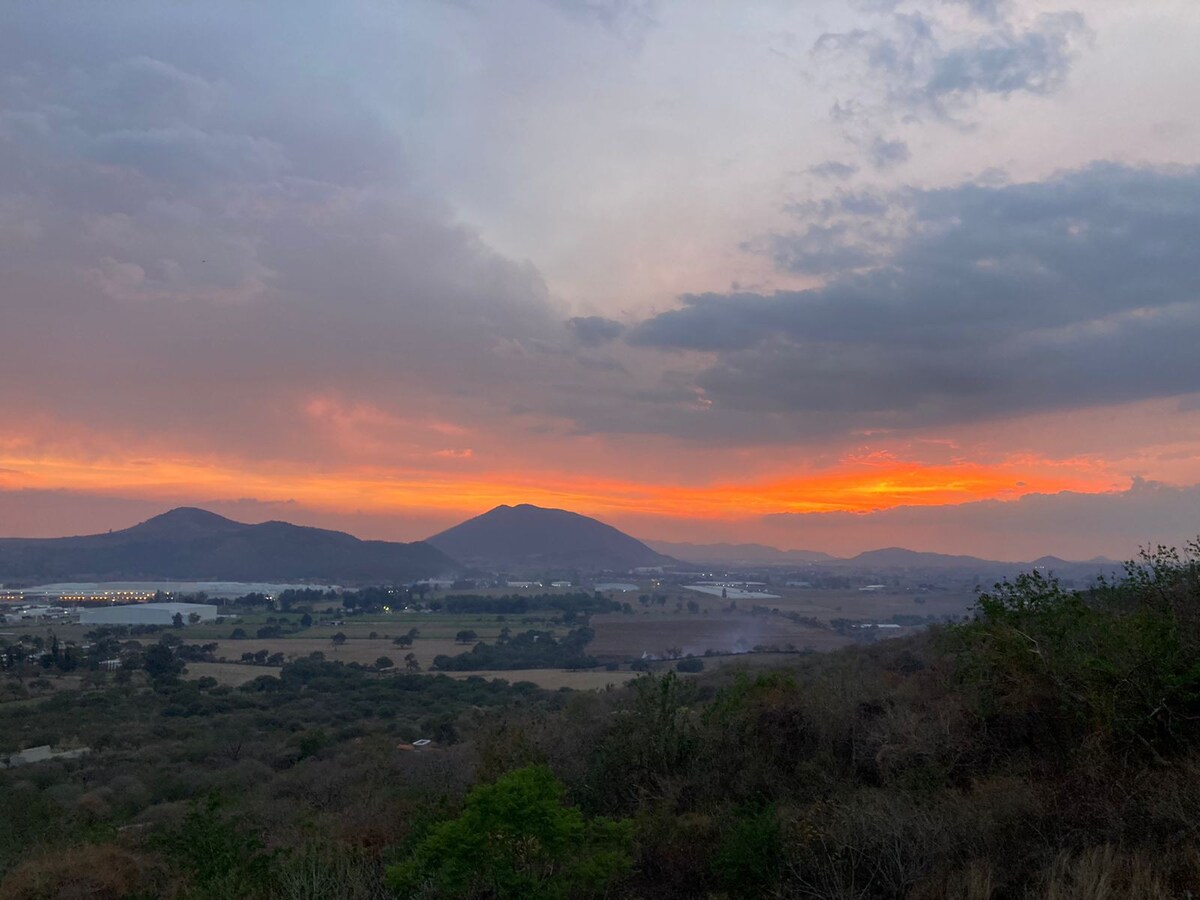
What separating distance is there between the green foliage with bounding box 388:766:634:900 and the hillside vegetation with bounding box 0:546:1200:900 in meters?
0.02

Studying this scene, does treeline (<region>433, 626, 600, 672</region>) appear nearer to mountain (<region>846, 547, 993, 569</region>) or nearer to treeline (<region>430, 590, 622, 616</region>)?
treeline (<region>430, 590, 622, 616</region>)

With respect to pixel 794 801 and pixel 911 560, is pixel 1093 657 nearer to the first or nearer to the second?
pixel 794 801

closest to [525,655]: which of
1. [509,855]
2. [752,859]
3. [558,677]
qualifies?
[558,677]

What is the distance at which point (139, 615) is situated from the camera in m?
80.8

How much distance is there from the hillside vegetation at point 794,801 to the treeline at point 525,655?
3610 cm

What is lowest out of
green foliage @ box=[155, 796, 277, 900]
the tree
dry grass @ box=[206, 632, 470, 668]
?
dry grass @ box=[206, 632, 470, 668]

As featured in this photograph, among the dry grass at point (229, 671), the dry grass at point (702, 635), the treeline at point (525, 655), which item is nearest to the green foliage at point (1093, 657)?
the dry grass at point (702, 635)

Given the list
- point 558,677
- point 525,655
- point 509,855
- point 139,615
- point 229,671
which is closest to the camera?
point 509,855

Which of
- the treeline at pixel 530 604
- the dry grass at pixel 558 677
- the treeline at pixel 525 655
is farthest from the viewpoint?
the treeline at pixel 530 604

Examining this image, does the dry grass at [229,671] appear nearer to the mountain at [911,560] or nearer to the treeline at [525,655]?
the treeline at [525,655]

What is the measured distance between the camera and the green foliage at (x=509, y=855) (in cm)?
791

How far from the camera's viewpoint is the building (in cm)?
7838

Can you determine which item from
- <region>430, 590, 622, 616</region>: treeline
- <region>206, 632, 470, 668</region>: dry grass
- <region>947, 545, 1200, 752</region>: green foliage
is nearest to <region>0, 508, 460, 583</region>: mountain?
<region>430, 590, 622, 616</region>: treeline

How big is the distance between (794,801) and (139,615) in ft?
276
